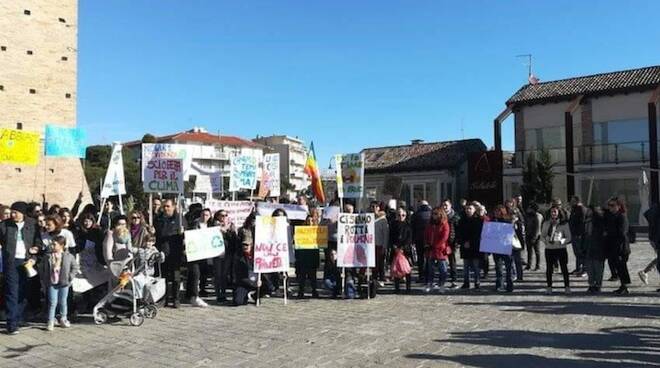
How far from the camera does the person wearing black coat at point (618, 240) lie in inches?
463

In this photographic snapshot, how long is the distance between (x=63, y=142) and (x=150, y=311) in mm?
8292

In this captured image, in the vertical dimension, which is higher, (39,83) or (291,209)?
(39,83)

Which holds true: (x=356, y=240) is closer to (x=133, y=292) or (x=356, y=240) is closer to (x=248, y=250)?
(x=248, y=250)

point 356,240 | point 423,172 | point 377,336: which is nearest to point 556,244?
point 356,240

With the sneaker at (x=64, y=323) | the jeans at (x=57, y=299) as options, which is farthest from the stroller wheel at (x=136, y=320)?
the jeans at (x=57, y=299)

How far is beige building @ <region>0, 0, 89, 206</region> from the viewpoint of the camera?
31.2 m

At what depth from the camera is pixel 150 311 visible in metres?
9.96

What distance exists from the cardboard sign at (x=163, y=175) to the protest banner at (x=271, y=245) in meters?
3.06

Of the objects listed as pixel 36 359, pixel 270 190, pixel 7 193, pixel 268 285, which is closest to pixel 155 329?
pixel 36 359

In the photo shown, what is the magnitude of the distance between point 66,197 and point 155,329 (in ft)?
88.9

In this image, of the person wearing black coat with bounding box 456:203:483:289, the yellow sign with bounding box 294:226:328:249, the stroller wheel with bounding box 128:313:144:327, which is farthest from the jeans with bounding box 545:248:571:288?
the stroller wheel with bounding box 128:313:144:327

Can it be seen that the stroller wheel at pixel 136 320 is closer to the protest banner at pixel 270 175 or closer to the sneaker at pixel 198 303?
the sneaker at pixel 198 303

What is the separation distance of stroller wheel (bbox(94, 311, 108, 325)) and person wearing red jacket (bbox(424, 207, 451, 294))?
6.50 metres

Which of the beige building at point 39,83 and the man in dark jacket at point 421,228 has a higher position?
the beige building at point 39,83
